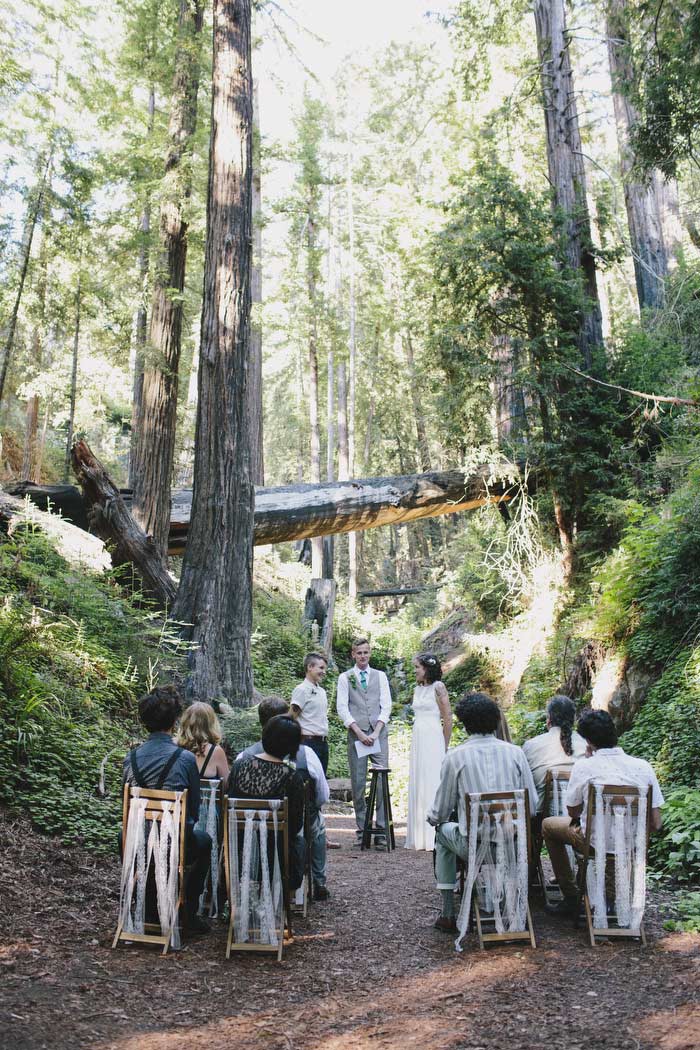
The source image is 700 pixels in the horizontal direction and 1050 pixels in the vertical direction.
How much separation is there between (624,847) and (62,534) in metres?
8.18

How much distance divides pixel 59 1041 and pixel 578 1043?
82.0 inches

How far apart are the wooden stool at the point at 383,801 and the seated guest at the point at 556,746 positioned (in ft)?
7.89

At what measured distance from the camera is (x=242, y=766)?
4.68 meters

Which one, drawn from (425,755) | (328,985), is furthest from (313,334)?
(328,985)

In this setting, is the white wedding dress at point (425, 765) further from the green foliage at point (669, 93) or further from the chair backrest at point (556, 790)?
the green foliage at point (669, 93)

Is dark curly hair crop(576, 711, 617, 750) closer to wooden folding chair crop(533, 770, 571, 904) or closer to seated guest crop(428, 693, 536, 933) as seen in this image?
seated guest crop(428, 693, 536, 933)

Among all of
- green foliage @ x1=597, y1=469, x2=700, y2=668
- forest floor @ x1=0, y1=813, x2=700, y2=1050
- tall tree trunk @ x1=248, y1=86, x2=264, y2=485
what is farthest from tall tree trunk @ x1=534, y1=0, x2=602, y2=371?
forest floor @ x1=0, y1=813, x2=700, y2=1050

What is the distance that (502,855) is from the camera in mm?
4422

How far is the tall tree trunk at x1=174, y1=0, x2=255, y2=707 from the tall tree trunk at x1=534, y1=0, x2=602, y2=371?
18.4 ft

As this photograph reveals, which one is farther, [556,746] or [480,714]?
[556,746]

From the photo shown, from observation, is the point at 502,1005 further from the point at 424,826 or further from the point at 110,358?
the point at 110,358

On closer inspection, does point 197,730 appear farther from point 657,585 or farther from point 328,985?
point 657,585

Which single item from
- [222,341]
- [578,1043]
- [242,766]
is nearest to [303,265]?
[222,341]

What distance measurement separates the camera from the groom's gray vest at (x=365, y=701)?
7848mm
